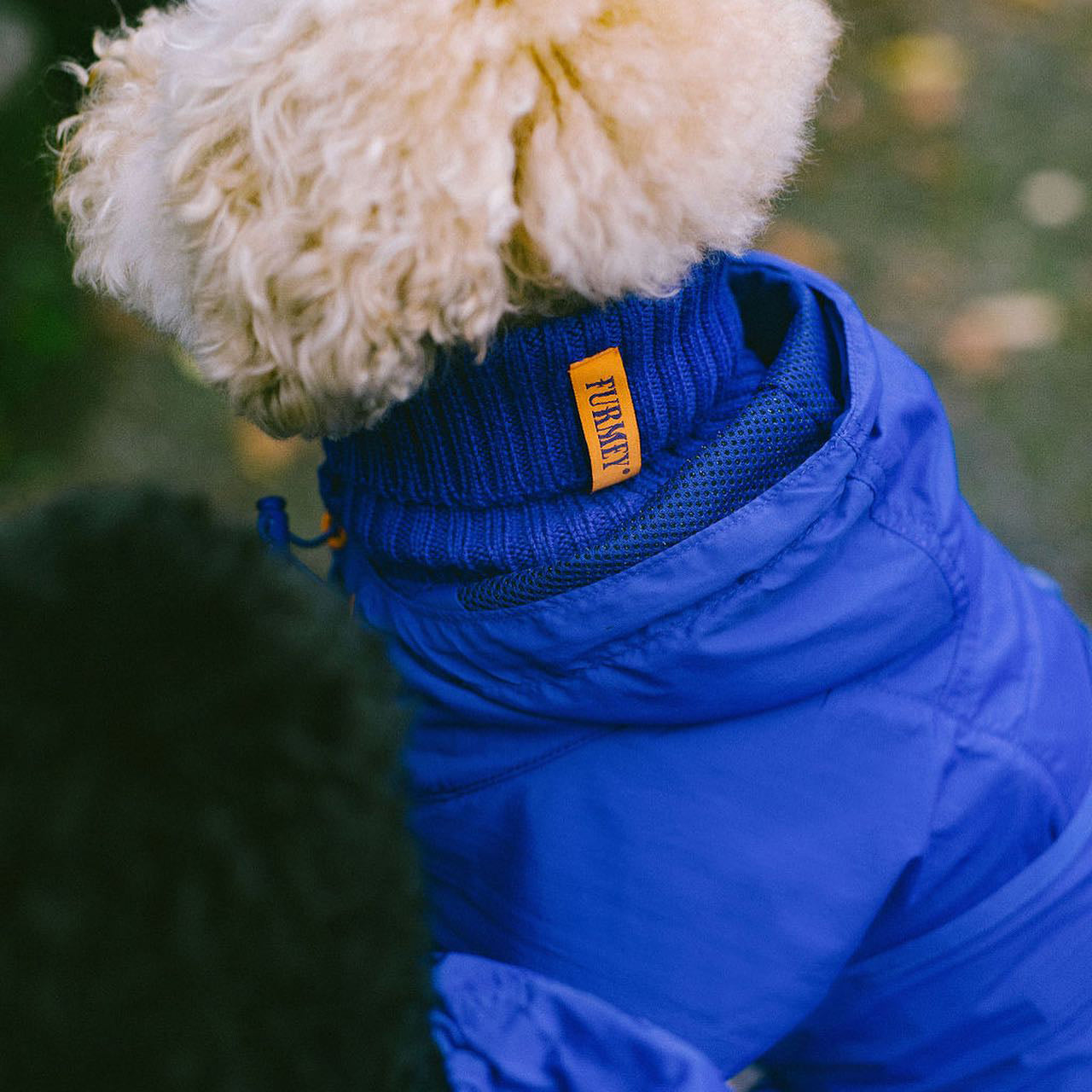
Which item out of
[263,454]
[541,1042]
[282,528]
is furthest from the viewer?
[263,454]

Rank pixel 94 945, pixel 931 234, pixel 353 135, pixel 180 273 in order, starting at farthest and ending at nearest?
pixel 931 234 < pixel 180 273 < pixel 353 135 < pixel 94 945

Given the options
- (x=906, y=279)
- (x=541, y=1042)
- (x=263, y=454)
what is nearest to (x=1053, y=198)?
(x=906, y=279)

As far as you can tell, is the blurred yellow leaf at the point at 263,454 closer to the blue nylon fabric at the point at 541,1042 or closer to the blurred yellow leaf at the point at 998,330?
the blurred yellow leaf at the point at 998,330

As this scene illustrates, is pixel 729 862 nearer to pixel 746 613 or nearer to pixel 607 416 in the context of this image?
pixel 746 613

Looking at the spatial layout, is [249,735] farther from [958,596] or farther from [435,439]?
[958,596]

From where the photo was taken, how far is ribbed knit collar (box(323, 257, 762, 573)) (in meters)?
0.82

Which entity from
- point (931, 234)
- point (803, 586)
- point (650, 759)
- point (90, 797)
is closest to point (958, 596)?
point (803, 586)

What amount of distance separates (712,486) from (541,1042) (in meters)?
0.43

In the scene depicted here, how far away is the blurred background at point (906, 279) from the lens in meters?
2.01

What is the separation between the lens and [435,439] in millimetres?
880

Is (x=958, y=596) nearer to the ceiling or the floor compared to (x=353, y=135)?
nearer to the floor

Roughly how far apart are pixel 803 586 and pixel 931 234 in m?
1.85

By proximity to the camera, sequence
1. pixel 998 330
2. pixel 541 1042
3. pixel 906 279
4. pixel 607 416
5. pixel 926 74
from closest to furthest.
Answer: pixel 541 1042 < pixel 607 416 < pixel 998 330 < pixel 906 279 < pixel 926 74

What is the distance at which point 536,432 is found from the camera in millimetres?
852
